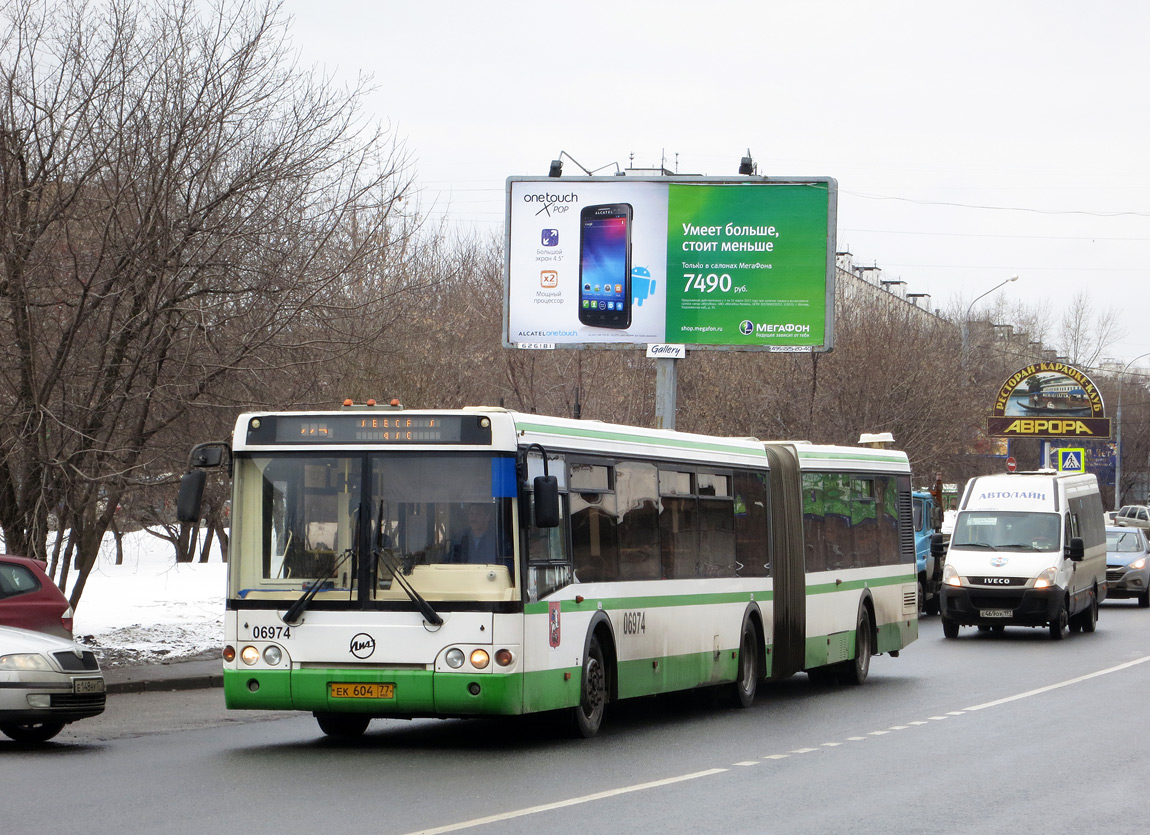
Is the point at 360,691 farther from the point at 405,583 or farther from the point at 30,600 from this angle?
the point at 30,600

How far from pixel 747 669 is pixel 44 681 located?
7046 mm

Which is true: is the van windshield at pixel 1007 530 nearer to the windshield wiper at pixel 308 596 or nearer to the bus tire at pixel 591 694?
the bus tire at pixel 591 694

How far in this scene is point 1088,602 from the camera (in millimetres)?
28047

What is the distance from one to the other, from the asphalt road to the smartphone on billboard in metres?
11.4

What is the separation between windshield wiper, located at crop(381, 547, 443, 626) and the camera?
462 inches

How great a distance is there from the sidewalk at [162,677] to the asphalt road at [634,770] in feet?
0.81

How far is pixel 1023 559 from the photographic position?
26.2 meters

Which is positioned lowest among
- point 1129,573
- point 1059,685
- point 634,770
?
point 1059,685

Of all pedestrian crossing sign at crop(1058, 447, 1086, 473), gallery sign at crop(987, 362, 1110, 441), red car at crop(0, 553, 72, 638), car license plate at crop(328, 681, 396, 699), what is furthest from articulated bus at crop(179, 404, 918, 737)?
pedestrian crossing sign at crop(1058, 447, 1086, 473)

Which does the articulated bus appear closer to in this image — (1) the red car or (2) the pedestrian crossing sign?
(1) the red car

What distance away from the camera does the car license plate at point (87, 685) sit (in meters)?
12.0

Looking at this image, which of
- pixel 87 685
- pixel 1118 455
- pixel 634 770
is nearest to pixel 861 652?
pixel 634 770

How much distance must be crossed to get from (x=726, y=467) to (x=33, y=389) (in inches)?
285

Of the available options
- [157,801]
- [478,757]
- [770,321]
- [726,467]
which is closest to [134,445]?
[726,467]
